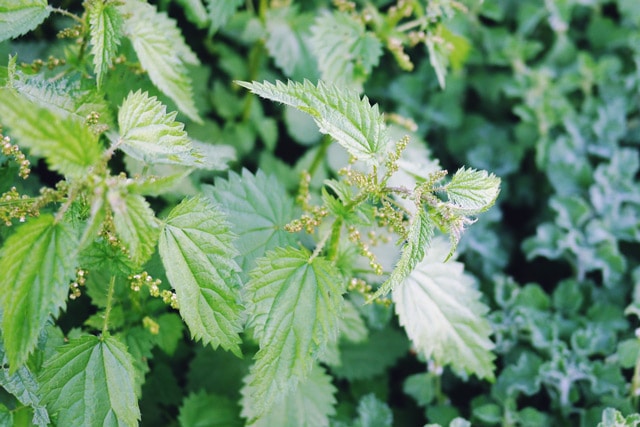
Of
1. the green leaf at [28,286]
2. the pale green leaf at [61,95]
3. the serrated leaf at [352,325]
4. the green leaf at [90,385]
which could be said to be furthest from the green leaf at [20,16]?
the serrated leaf at [352,325]

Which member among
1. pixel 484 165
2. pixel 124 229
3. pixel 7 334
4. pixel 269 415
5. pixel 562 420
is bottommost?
pixel 562 420

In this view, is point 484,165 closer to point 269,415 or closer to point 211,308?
point 269,415

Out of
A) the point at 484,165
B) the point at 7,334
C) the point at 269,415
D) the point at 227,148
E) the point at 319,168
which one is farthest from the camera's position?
the point at 484,165

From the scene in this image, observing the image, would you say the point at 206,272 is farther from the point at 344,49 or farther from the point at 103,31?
the point at 344,49

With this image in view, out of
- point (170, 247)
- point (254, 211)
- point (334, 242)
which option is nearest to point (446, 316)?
point (334, 242)

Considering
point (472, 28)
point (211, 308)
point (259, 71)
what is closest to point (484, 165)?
point (472, 28)

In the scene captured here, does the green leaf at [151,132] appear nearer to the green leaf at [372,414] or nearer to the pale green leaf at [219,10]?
the pale green leaf at [219,10]

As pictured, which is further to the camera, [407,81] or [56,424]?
[407,81]
